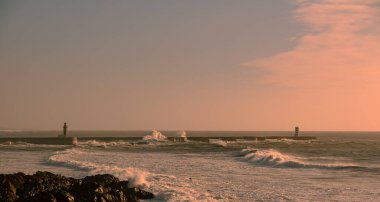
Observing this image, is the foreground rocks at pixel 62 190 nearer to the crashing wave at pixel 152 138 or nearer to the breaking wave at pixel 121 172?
the breaking wave at pixel 121 172

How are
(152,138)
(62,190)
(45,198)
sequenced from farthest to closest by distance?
(152,138)
(62,190)
(45,198)

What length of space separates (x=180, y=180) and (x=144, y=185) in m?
2.58

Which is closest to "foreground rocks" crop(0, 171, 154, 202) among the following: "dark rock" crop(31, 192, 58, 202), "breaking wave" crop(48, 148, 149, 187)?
"dark rock" crop(31, 192, 58, 202)

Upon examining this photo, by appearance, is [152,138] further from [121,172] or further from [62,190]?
[62,190]

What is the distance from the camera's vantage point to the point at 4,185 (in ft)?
40.3

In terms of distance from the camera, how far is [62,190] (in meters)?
12.3

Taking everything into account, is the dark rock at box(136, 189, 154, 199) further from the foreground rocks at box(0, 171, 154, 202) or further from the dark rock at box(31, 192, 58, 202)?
the dark rock at box(31, 192, 58, 202)

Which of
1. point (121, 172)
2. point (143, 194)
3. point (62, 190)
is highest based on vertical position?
point (62, 190)

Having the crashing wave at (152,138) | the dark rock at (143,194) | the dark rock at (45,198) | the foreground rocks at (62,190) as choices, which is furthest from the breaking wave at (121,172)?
the crashing wave at (152,138)

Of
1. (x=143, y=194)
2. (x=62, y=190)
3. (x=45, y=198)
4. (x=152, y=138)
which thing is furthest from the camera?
(x=152, y=138)

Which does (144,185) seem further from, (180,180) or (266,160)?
(266,160)

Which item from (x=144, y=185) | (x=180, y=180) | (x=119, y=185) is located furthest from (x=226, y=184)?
(x=119, y=185)

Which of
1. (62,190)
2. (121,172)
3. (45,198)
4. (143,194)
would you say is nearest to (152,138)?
(121,172)

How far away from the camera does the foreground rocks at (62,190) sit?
1191cm
